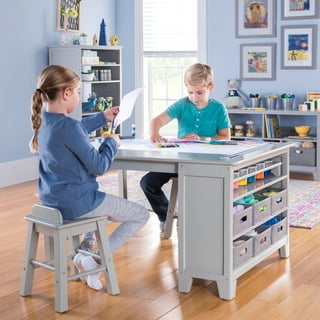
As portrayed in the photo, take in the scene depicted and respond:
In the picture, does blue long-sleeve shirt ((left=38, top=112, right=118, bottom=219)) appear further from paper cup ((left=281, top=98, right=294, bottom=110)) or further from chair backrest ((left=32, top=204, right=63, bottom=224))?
paper cup ((left=281, top=98, right=294, bottom=110))

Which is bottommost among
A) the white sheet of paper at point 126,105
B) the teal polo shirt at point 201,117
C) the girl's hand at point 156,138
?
the girl's hand at point 156,138

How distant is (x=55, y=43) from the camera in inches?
257

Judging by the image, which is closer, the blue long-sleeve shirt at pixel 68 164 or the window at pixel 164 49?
the blue long-sleeve shirt at pixel 68 164

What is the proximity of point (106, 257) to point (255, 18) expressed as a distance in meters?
4.35

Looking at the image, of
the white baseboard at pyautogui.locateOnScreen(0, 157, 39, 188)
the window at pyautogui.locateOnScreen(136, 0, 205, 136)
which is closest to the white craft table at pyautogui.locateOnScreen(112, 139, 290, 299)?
the white baseboard at pyautogui.locateOnScreen(0, 157, 39, 188)

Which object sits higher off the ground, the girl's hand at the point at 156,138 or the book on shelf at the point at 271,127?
the girl's hand at the point at 156,138

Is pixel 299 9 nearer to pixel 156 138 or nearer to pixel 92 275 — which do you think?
pixel 156 138

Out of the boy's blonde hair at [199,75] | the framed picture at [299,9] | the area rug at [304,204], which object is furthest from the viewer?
the framed picture at [299,9]

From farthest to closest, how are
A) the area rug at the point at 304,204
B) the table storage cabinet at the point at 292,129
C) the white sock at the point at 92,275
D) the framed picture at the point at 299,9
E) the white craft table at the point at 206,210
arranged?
1. the framed picture at the point at 299,9
2. the table storage cabinet at the point at 292,129
3. the area rug at the point at 304,204
4. the white sock at the point at 92,275
5. the white craft table at the point at 206,210

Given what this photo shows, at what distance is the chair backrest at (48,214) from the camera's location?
9.45ft

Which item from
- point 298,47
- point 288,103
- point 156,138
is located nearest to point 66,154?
point 156,138

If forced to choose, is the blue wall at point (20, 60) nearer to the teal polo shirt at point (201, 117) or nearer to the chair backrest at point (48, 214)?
the teal polo shirt at point (201, 117)

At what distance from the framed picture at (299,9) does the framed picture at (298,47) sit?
0.34 ft

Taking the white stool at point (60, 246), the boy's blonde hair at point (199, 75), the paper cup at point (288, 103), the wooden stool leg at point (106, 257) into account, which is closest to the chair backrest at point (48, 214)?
the white stool at point (60, 246)
